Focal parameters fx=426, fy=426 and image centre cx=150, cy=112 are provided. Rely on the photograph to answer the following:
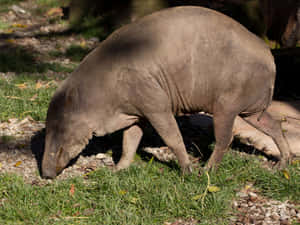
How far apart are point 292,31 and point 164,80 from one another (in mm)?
4022

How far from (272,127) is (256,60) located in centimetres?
92

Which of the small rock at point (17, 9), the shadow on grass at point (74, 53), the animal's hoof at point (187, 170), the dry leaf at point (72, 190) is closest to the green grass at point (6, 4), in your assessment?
the small rock at point (17, 9)

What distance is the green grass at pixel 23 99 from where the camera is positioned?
561cm

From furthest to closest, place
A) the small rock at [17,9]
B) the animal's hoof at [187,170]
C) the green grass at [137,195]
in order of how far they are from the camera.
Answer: the small rock at [17,9] < the animal's hoof at [187,170] < the green grass at [137,195]

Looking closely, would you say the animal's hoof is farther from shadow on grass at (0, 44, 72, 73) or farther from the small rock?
the small rock

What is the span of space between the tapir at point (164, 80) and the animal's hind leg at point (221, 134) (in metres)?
0.01

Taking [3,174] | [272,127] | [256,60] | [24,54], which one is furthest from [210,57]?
[24,54]

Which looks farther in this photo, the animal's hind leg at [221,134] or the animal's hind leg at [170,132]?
the animal's hind leg at [221,134]

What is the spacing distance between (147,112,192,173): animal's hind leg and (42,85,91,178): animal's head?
69 centimetres

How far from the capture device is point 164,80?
3.98 m

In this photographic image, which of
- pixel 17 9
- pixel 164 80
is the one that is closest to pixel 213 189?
pixel 164 80

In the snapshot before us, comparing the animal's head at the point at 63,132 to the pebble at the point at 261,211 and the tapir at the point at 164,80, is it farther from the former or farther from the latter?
the pebble at the point at 261,211

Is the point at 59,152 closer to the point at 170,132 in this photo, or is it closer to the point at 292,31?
the point at 170,132

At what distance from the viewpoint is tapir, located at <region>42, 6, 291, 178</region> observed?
391 centimetres
